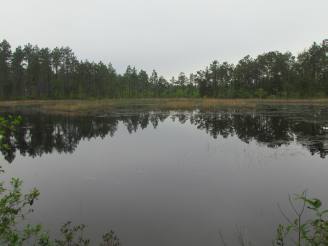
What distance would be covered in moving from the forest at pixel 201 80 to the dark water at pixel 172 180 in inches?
2540

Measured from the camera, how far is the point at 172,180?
10695mm

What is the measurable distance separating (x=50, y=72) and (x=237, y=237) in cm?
8516

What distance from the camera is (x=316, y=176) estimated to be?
10.6 metres

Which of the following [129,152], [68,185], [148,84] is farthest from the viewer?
[148,84]

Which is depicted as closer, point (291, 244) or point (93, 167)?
point (291, 244)

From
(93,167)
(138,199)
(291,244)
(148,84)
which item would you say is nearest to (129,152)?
(93,167)

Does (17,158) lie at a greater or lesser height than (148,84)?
lesser

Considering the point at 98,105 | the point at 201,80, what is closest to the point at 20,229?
the point at 98,105

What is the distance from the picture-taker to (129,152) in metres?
15.7

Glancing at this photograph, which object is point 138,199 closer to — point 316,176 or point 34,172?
point 34,172

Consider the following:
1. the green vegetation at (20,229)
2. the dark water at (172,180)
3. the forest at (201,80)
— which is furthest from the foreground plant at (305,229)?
the forest at (201,80)

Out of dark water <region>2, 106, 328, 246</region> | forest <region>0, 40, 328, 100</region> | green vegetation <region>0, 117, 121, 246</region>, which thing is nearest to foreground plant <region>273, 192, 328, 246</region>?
dark water <region>2, 106, 328, 246</region>

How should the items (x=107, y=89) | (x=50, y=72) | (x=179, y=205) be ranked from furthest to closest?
(x=107, y=89)
(x=50, y=72)
(x=179, y=205)

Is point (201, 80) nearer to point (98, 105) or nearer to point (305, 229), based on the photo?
point (98, 105)
